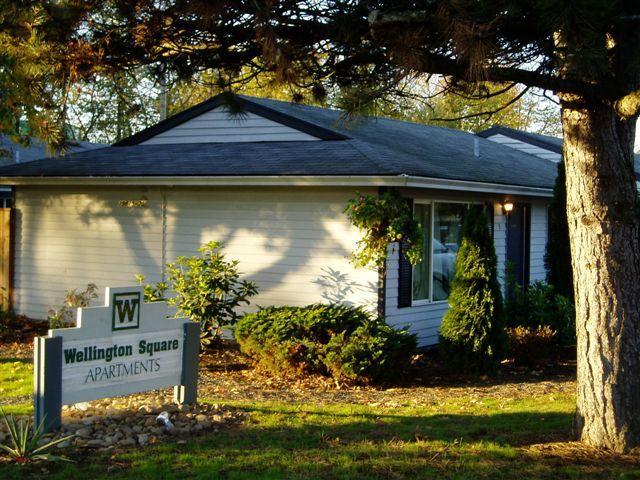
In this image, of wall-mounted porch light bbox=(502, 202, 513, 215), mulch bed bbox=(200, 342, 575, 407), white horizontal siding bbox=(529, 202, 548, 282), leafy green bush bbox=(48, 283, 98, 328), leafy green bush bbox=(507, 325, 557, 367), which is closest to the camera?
mulch bed bbox=(200, 342, 575, 407)

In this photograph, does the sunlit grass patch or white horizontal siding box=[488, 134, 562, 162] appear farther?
white horizontal siding box=[488, 134, 562, 162]

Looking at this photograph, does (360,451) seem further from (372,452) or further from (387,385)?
(387,385)

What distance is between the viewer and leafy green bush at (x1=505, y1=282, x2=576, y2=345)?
12.8 metres

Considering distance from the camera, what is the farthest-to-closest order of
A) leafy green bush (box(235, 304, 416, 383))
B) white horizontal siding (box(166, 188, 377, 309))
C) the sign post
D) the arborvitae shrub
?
white horizontal siding (box(166, 188, 377, 309))
the arborvitae shrub
leafy green bush (box(235, 304, 416, 383))
the sign post

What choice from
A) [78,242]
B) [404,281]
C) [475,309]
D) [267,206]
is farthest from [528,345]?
[78,242]

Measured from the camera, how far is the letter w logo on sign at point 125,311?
23.5ft

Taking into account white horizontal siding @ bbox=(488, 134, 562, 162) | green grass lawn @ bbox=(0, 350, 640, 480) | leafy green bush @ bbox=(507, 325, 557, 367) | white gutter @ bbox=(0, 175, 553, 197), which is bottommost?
green grass lawn @ bbox=(0, 350, 640, 480)

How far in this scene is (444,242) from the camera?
1359 centimetres

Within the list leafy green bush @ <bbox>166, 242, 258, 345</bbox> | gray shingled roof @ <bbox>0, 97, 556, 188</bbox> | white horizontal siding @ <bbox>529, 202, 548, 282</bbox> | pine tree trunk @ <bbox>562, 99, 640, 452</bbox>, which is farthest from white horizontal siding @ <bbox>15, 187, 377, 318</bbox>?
white horizontal siding @ <bbox>529, 202, 548, 282</bbox>

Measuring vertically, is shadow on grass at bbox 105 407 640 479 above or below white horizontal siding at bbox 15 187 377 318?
below

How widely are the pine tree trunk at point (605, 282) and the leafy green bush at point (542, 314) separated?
593cm

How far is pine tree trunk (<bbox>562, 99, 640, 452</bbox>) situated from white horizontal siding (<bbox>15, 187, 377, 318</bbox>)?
5.24 metres

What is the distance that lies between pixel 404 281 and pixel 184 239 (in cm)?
381

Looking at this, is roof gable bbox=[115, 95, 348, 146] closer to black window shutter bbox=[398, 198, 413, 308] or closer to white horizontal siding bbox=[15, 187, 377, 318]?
white horizontal siding bbox=[15, 187, 377, 318]
